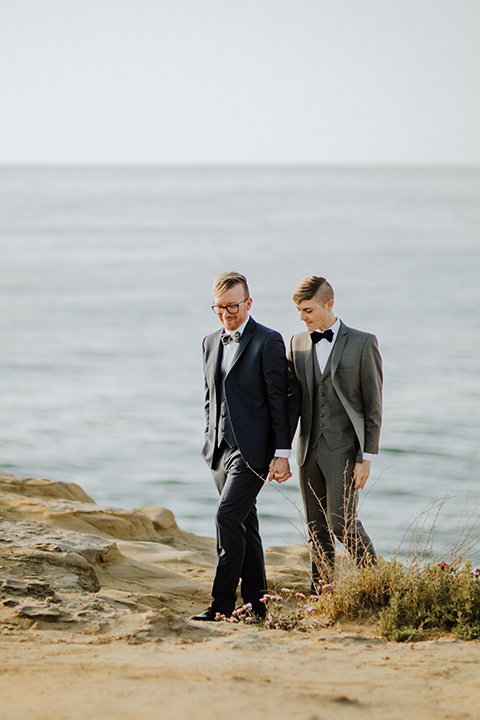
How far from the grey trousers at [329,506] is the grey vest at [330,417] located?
0.16 feet

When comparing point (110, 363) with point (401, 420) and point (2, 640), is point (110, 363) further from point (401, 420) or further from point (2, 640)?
point (2, 640)

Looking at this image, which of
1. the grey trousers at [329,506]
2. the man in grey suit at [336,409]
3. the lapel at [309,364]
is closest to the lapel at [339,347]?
the man in grey suit at [336,409]

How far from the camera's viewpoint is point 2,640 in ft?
13.7

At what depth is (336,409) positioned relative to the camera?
5223mm

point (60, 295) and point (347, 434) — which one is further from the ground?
point (60, 295)

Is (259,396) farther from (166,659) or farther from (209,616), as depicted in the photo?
(166,659)

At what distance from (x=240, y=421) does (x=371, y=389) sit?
31.9 inches

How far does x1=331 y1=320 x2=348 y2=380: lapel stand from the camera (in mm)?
5184

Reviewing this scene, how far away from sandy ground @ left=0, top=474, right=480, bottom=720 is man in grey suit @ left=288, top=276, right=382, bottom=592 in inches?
28.2

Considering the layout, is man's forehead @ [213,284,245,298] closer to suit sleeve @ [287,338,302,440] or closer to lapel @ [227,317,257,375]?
lapel @ [227,317,257,375]

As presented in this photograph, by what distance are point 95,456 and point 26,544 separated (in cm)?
720

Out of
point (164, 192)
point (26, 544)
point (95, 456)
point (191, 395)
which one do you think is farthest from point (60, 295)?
point (164, 192)

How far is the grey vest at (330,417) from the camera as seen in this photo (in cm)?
521

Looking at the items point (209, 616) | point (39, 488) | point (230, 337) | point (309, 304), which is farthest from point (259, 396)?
point (39, 488)
